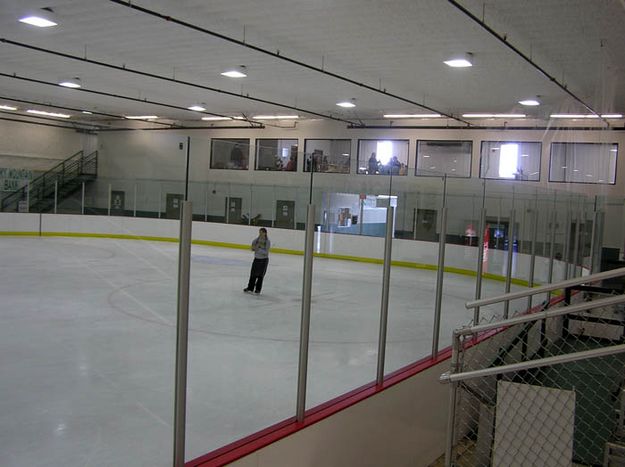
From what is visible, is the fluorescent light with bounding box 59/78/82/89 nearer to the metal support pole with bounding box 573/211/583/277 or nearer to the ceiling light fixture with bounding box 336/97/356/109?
the ceiling light fixture with bounding box 336/97/356/109

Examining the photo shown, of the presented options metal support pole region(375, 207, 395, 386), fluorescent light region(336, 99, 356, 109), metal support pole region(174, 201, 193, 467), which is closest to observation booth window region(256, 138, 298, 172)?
metal support pole region(174, 201, 193, 467)

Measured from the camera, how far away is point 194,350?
11.6 feet

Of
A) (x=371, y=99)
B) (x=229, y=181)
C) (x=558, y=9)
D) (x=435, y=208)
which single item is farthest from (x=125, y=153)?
(x=371, y=99)

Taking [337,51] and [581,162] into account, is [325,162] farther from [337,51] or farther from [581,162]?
[581,162]

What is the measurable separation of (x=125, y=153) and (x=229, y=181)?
1.66ft

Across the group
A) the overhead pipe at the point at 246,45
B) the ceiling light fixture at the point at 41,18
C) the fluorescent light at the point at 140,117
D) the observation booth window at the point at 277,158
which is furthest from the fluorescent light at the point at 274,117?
the observation booth window at the point at 277,158

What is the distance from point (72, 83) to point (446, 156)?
1210 centimetres

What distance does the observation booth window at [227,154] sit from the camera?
99.7 inches

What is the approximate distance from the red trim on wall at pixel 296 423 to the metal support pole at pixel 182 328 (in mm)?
168

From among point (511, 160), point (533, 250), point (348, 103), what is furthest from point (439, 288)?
point (511, 160)

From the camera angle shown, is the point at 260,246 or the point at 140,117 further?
the point at 140,117

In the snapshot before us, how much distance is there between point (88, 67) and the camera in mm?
14406

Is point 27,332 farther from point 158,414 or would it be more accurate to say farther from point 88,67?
point 88,67

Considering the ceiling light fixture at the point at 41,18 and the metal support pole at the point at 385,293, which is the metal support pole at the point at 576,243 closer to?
the metal support pole at the point at 385,293
